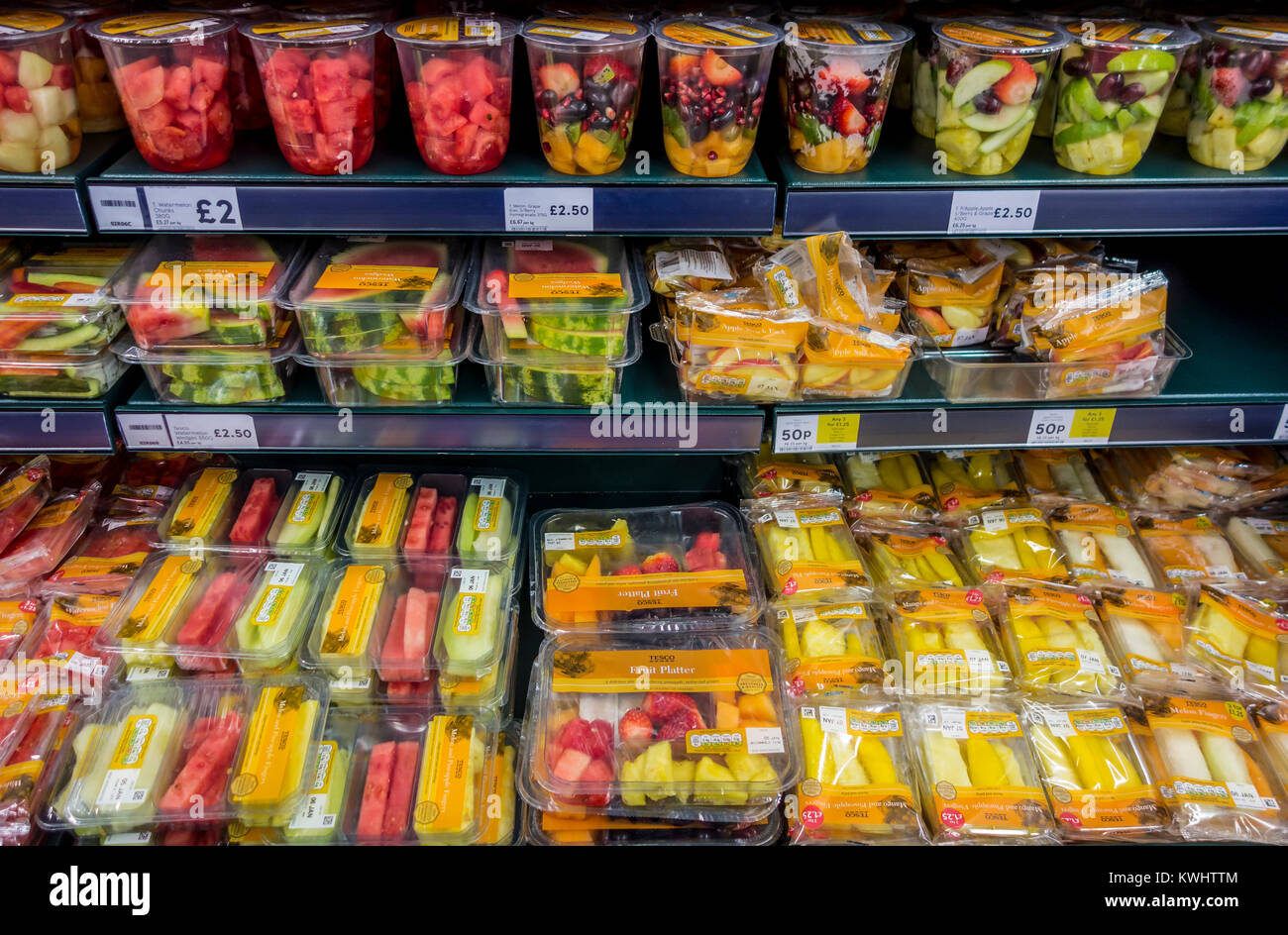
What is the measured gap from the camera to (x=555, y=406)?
1837 mm

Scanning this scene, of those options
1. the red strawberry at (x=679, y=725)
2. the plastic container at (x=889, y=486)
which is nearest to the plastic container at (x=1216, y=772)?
the plastic container at (x=889, y=486)

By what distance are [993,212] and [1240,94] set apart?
1.55 feet

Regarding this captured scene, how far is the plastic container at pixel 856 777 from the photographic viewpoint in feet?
5.77

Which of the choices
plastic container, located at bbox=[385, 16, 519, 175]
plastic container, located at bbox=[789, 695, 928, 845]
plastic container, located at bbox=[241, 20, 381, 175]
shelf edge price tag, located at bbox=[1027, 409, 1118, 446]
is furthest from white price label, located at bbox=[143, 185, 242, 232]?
shelf edge price tag, located at bbox=[1027, 409, 1118, 446]

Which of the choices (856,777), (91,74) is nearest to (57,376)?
(91,74)

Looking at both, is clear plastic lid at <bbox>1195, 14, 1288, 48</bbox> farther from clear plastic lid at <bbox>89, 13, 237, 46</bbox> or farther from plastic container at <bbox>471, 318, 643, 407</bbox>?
clear plastic lid at <bbox>89, 13, 237, 46</bbox>

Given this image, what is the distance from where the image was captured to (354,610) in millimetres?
1947

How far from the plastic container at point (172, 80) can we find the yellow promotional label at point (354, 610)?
34.0 inches

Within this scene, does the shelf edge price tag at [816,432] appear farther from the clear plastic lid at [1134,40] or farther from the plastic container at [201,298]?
the plastic container at [201,298]

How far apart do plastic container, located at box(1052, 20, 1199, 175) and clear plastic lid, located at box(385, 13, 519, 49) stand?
38.5 inches

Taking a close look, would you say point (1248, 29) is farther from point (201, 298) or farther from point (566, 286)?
point (201, 298)

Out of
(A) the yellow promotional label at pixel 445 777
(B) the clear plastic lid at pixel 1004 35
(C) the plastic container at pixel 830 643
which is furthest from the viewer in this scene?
(C) the plastic container at pixel 830 643
